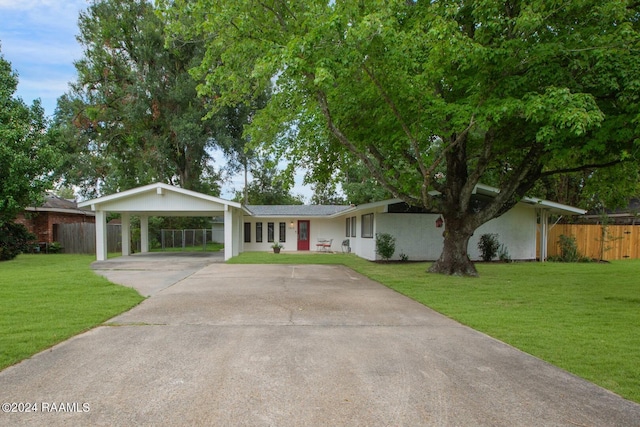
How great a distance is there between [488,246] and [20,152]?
64.8ft

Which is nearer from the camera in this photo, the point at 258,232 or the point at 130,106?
the point at 130,106

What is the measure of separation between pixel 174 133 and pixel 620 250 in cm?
2582

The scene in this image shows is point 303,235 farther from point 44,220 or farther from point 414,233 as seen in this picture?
point 44,220

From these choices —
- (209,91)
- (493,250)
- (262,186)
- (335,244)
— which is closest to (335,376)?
(209,91)

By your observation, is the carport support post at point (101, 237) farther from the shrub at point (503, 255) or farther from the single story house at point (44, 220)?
the shrub at point (503, 255)

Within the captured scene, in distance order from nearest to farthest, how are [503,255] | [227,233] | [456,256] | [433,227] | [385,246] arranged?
[456,256] < [385,246] < [227,233] < [433,227] < [503,255]

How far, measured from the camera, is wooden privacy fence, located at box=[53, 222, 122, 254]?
2122 centimetres

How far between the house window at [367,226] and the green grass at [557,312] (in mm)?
4977

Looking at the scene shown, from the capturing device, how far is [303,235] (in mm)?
24141

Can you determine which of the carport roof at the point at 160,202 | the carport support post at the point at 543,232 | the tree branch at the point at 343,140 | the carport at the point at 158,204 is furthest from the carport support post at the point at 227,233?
the carport support post at the point at 543,232

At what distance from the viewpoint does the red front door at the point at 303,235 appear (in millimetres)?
24062

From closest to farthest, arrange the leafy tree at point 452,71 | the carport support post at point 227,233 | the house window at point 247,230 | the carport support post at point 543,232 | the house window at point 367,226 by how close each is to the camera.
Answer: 1. the leafy tree at point 452,71
2. the carport support post at point 227,233
3. the house window at point 367,226
4. the carport support post at point 543,232
5. the house window at point 247,230

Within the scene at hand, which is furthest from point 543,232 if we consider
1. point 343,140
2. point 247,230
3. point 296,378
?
point 296,378

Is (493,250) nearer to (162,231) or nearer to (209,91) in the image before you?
(209,91)
